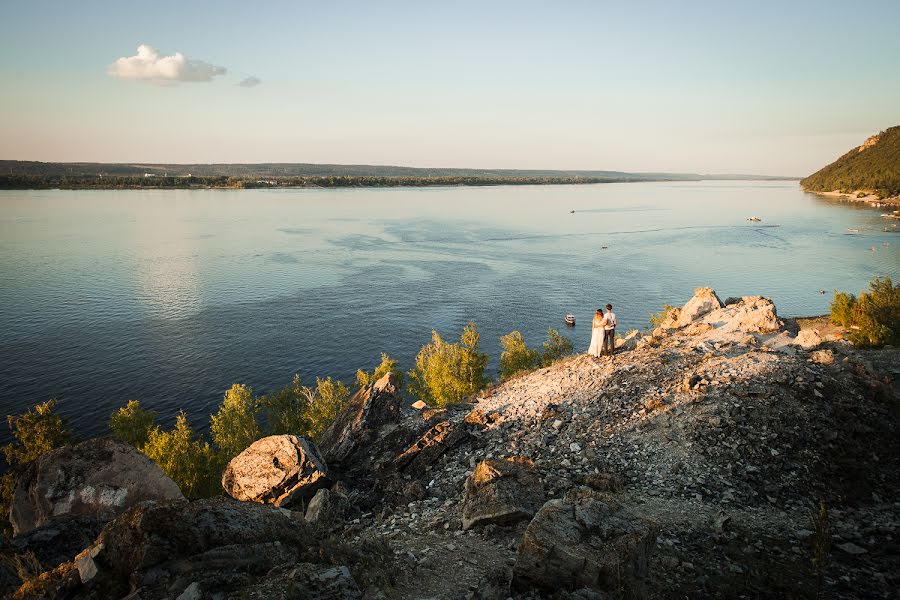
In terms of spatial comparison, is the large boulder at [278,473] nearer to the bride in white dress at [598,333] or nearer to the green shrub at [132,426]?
the bride in white dress at [598,333]

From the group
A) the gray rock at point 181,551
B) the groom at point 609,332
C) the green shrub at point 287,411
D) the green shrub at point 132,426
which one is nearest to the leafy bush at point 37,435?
the green shrub at point 132,426

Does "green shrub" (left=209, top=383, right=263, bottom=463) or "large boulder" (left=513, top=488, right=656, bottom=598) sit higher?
"large boulder" (left=513, top=488, right=656, bottom=598)

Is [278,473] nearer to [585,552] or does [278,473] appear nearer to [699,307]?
[585,552]

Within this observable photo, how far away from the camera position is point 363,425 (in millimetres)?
21812

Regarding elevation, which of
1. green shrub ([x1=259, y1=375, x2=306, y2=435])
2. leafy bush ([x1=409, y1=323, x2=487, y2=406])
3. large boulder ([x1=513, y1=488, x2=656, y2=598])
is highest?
large boulder ([x1=513, y1=488, x2=656, y2=598])

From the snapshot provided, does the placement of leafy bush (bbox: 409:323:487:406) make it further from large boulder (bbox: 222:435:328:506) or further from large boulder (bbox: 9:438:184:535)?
large boulder (bbox: 9:438:184:535)

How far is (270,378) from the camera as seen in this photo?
5388cm

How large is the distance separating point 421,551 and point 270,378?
148ft

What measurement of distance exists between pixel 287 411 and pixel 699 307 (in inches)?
1285

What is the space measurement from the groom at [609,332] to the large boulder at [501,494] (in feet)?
36.6

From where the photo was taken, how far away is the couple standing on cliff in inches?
971

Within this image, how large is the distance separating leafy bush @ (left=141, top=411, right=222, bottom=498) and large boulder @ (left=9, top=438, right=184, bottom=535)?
1548 cm

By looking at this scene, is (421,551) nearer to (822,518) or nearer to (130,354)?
(822,518)

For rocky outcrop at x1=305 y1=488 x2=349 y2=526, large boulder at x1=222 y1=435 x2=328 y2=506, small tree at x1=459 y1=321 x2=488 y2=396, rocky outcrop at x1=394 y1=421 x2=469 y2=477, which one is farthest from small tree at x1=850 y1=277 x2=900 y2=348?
large boulder at x1=222 y1=435 x2=328 y2=506
